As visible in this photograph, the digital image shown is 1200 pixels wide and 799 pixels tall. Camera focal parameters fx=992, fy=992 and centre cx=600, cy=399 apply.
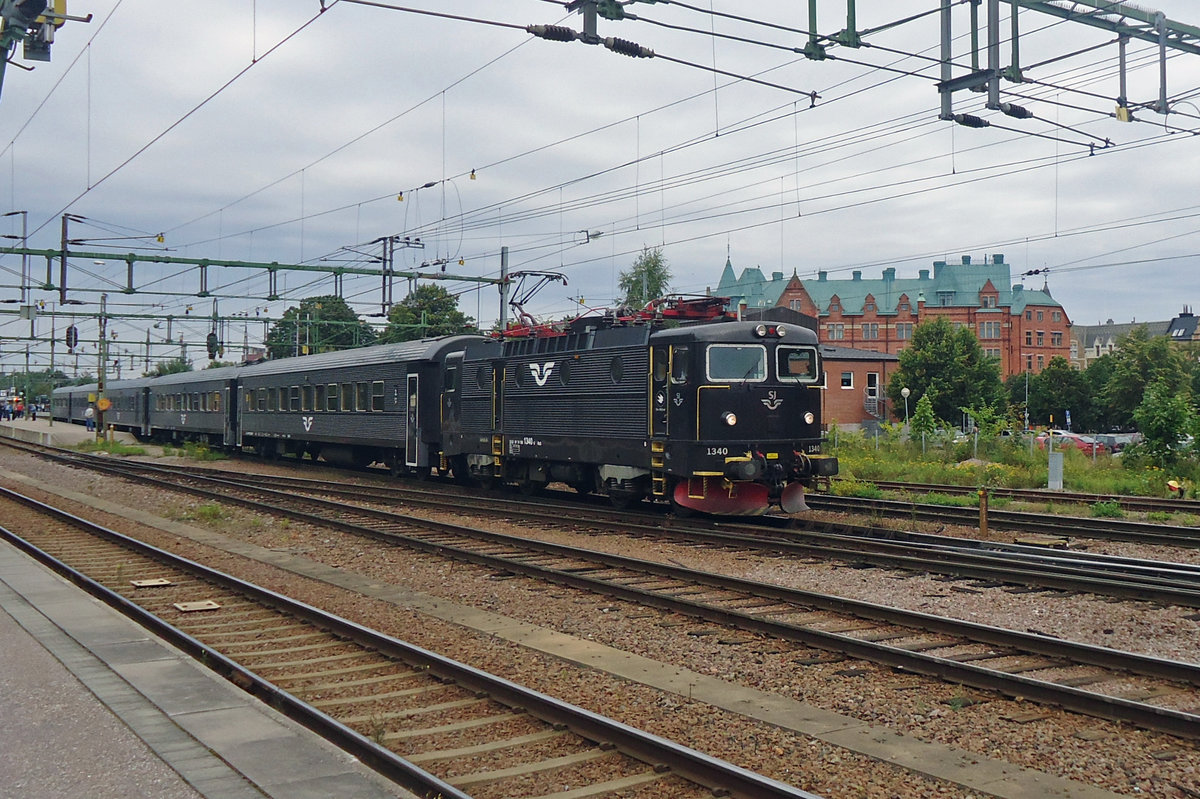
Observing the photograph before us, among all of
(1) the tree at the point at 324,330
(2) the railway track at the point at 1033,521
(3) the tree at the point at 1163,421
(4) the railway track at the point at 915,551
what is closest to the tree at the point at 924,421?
(3) the tree at the point at 1163,421

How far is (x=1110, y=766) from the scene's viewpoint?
5770mm

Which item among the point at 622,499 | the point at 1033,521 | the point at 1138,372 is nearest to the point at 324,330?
the point at 1138,372

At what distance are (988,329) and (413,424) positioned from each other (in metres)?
83.0

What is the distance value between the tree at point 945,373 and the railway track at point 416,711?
61.2 meters

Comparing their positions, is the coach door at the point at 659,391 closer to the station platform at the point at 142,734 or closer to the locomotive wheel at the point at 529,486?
the locomotive wheel at the point at 529,486

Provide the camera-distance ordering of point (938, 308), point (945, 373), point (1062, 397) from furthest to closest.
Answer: point (938, 308) → point (1062, 397) → point (945, 373)

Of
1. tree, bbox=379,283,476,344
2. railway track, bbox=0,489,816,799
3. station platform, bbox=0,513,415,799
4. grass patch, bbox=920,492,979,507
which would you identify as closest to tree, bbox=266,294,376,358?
tree, bbox=379,283,476,344

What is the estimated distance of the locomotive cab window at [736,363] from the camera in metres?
15.9

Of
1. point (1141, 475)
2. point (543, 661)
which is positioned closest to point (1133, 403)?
point (1141, 475)

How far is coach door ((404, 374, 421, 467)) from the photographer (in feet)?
81.6

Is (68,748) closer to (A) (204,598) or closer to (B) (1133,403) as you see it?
(A) (204,598)

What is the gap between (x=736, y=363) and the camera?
16.0 metres

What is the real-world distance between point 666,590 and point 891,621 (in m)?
2.74

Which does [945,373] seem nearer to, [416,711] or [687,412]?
[687,412]
